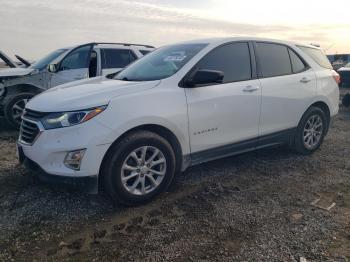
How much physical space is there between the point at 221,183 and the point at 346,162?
2182mm

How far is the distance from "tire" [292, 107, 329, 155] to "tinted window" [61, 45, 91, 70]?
Answer: 15.7 ft

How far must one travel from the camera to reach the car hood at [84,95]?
3393 mm

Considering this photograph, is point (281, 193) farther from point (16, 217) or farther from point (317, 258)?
point (16, 217)

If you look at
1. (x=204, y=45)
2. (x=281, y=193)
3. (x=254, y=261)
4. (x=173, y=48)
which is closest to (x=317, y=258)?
(x=254, y=261)

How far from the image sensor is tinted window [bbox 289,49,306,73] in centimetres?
512

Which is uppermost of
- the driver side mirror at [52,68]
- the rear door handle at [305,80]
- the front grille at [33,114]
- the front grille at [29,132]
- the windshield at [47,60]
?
the windshield at [47,60]

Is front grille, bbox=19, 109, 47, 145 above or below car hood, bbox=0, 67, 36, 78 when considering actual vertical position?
below

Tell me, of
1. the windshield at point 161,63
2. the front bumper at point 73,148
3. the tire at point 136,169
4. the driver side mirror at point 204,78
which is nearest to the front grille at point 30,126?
the front bumper at point 73,148

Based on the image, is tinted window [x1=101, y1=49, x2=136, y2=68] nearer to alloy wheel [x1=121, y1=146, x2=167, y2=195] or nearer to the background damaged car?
the background damaged car

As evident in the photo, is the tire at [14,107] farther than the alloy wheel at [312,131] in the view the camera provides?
Yes

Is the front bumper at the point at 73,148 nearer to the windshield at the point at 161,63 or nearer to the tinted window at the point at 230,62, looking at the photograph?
the windshield at the point at 161,63

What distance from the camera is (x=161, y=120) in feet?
11.9

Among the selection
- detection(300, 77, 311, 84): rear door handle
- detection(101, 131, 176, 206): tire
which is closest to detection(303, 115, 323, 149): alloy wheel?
detection(300, 77, 311, 84): rear door handle

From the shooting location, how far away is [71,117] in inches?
130
